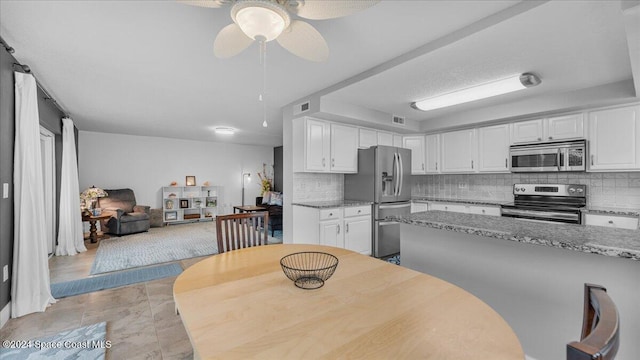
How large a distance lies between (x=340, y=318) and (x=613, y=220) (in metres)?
3.71

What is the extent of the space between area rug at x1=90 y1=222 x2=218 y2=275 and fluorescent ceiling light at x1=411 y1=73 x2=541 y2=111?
3.92 metres

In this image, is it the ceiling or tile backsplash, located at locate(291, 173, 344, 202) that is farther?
tile backsplash, located at locate(291, 173, 344, 202)

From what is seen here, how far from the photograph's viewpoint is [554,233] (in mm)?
1552

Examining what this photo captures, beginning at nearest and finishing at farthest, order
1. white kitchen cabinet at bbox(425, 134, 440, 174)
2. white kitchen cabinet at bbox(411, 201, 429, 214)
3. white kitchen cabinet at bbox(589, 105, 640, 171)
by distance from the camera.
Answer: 1. white kitchen cabinet at bbox(589, 105, 640, 171)
2. white kitchen cabinet at bbox(411, 201, 429, 214)
3. white kitchen cabinet at bbox(425, 134, 440, 174)

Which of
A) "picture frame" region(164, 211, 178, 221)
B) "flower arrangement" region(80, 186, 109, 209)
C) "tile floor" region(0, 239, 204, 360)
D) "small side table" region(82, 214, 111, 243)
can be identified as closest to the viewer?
"tile floor" region(0, 239, 204, 360)

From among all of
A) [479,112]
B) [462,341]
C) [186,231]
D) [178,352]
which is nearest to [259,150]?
[186,231]

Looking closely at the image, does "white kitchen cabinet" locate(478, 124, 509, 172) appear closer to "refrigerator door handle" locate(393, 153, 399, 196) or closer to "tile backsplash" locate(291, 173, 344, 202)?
"refrigerator door handle" locate(393, 153, 399, 196)

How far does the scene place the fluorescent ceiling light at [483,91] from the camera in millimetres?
2632

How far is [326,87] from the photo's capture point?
127 inches

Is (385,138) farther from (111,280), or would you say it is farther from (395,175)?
(111,280)

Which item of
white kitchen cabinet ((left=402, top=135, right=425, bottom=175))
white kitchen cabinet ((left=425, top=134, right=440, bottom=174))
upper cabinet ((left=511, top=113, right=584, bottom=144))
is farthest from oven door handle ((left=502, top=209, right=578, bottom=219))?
white kitchen cabinet ((left=402, top=135, right=425, bottom=175))

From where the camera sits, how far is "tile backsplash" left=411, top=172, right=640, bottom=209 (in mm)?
3217

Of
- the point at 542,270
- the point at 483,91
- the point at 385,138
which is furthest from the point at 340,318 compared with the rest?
the point at 385,138

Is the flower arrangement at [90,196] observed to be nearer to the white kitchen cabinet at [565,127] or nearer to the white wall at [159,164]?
the white wall at [159,164]
